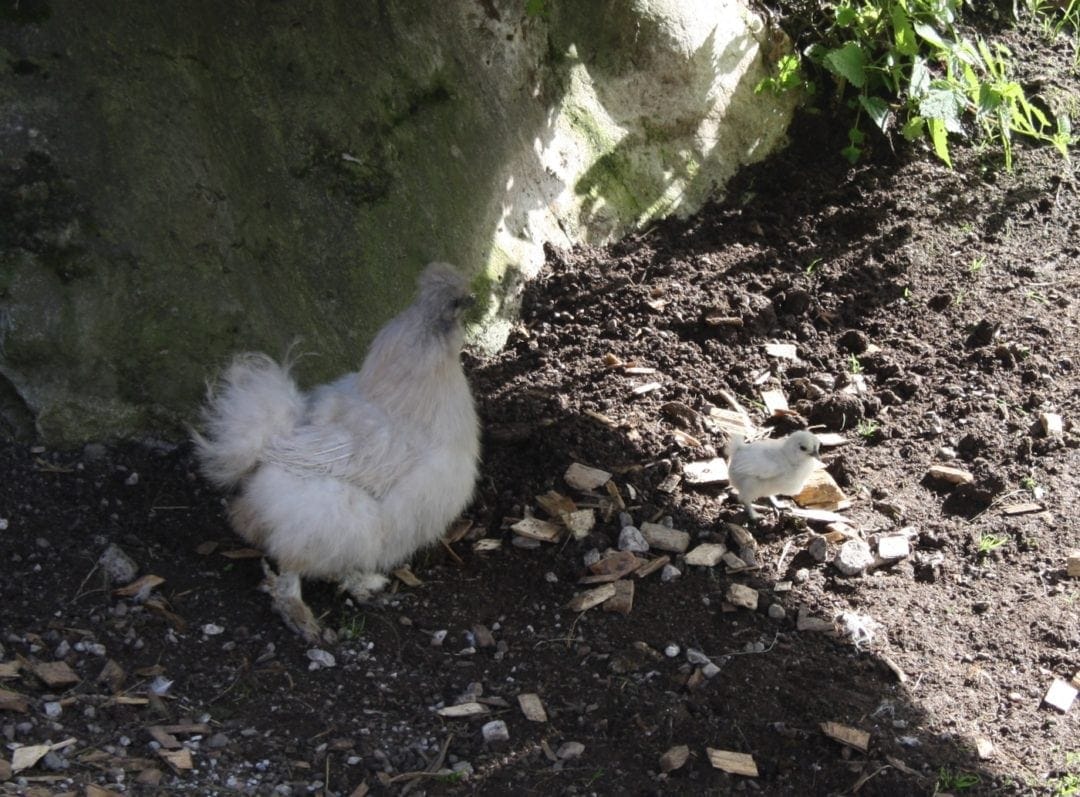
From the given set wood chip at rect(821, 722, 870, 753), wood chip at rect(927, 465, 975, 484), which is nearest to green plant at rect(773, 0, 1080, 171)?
wood chip at rect(927, 465, 975, 484)

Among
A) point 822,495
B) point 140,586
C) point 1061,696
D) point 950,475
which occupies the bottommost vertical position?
point 1061,696

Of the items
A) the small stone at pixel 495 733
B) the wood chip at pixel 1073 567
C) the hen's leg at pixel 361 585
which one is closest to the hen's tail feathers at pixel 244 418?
the hen's leg at pixel 361 585

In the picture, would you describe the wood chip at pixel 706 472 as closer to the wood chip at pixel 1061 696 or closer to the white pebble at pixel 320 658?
the wood chip at pixel 1061 696

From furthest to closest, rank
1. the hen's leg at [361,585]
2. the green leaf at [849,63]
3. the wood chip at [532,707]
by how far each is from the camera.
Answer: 1. the green leaf at [849,63]
2. the hen's leg at [361,585]
3. the wood chip at [532,707]

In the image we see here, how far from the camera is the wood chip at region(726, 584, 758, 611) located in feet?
14.8

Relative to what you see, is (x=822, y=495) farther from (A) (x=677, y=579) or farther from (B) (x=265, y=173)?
(B) (x=265, y=173)

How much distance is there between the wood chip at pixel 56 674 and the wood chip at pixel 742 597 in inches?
99.2

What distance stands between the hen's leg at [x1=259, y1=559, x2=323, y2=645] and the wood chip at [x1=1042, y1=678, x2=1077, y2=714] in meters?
2.81

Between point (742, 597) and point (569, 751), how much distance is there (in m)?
1.10

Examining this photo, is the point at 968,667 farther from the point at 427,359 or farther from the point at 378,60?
the point at 378,60

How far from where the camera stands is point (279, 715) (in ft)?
12.9

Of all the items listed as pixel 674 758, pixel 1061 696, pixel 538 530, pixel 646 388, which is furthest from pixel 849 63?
pixel 674 758

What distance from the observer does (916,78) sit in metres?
6.40

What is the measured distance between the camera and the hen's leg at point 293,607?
4.35 m
